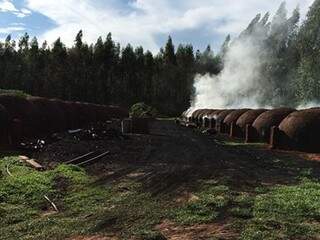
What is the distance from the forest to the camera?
8800 cm

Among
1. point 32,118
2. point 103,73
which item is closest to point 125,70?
point 103,73

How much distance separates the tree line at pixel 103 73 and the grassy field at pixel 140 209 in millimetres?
83439

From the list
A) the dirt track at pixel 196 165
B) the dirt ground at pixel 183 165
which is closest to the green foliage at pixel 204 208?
the dirt ground at pixel 183 165

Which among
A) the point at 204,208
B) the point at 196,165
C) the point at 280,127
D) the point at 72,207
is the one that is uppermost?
the point at 280,127

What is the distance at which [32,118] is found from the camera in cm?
2866

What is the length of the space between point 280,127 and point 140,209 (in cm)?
1605

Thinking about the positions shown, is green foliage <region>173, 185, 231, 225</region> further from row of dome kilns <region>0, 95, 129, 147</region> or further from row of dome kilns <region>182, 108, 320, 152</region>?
row of dome kilns <region>0, 95, 129, 147</region>

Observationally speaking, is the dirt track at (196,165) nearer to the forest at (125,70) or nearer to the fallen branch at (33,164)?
the fallen branch at (33,164)

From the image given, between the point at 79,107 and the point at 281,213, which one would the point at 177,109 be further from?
the point at 281,213

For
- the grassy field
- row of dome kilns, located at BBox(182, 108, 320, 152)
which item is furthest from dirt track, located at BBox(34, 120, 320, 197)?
row of dome kilns, located at BBox(182, 108, 320, 152)

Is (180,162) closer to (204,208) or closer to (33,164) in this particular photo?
(33,164)

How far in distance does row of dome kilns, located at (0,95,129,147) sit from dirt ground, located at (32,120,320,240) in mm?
2208

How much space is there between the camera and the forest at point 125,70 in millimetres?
88000

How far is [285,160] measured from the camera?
20.5 metres
